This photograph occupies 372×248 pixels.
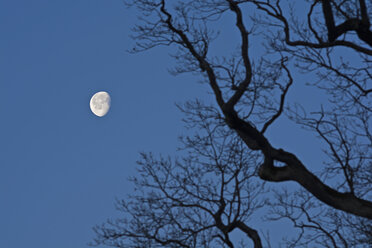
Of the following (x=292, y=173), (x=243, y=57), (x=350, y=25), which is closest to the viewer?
(x=350, y=25)

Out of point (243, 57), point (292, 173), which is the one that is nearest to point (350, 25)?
point (243, 57)

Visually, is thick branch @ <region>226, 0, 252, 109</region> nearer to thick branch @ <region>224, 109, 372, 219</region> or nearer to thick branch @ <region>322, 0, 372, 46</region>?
thick branch @ <region>224, 109, 372, 219</region>

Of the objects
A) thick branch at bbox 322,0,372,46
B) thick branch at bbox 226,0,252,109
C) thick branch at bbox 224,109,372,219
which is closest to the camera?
thick branch at bbox 224,109,372,219

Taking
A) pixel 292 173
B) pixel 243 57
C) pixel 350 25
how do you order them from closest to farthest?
pixel 350 25 → pixel 292 173 → pixel 243 57

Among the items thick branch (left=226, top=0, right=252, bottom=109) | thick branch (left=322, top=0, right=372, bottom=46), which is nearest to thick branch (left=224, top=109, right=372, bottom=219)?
thick branch (left=226, top=0, right=252, bottom=109)

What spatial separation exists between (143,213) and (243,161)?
7.28 feet

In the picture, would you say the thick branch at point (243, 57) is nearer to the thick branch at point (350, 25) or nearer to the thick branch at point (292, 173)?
the thick branch at point (292, 173)

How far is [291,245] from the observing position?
33.8 ft

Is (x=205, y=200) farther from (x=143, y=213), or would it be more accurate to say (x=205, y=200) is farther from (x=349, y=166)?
(x=349, y=166)

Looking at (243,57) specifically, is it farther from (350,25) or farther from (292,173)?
(292,173)

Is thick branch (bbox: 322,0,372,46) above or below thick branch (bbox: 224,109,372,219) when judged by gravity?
above

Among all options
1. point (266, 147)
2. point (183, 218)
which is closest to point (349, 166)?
point (266, 147)

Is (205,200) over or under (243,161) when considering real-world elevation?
under

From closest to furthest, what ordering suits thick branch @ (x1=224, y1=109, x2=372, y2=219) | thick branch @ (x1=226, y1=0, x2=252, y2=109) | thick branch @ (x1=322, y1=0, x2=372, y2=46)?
1. thick branch @ (x1=224, y1=109, x2=372, y2=219)
2. thick branch @ (x1=322, y1=0, x2=372, y2=46)
3. thick branch @ (x1=226, y1=0, x2=252, y2=109)
